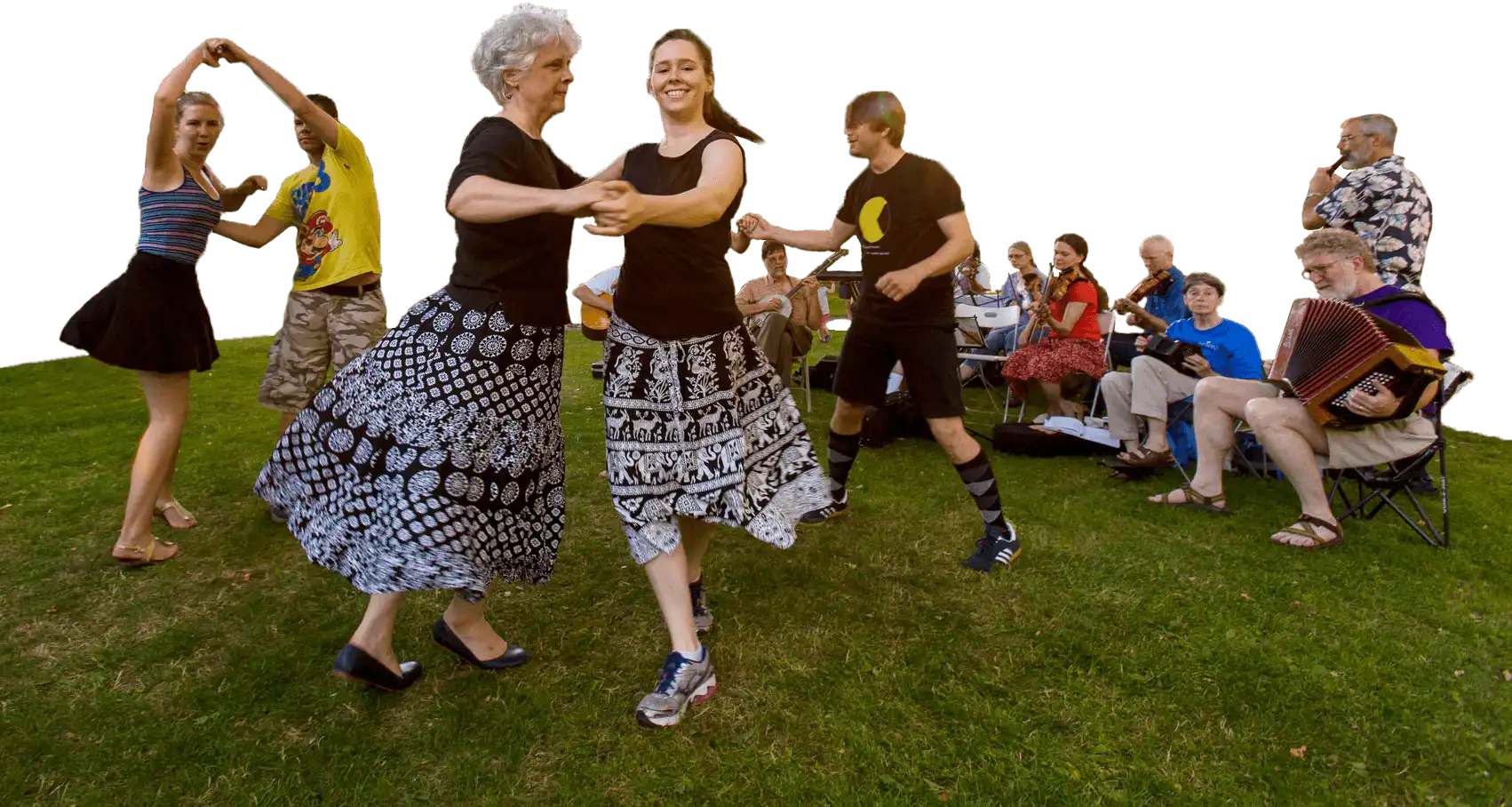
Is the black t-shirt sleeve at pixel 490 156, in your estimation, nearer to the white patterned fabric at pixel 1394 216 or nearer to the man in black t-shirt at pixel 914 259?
the man in black t-shirt at pixel 914 259

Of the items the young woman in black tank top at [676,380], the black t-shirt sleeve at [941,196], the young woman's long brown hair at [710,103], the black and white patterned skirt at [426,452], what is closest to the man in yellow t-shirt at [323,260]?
the black and white patterned skirt at [426,452]

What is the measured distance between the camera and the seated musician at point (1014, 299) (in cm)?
739

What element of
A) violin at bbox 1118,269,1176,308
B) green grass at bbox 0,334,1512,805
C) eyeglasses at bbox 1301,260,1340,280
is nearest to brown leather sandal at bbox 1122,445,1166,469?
green grass at bbox 0,334,1512,805

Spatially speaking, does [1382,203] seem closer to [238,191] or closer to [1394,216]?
[1394,216]

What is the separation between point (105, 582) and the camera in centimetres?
326

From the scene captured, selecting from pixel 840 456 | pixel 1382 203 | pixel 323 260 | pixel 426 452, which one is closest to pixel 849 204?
pixel 840 456

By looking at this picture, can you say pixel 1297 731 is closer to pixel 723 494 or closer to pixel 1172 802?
pixel 1172 802

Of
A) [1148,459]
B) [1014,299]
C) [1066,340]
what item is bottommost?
[1148,459]

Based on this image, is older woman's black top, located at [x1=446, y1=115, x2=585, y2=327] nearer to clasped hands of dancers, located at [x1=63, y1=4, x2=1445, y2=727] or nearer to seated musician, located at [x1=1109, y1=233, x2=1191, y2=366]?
clasped hands of dancers, located at [x1=63, y1=4, x2=1445, y2=727]

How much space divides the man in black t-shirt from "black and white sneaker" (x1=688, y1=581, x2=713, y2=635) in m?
0.67

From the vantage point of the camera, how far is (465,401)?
2152 millimetres

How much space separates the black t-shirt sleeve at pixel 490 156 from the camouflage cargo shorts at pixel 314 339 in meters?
2.03

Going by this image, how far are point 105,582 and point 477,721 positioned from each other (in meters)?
2.03

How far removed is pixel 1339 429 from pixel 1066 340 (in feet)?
7.86
